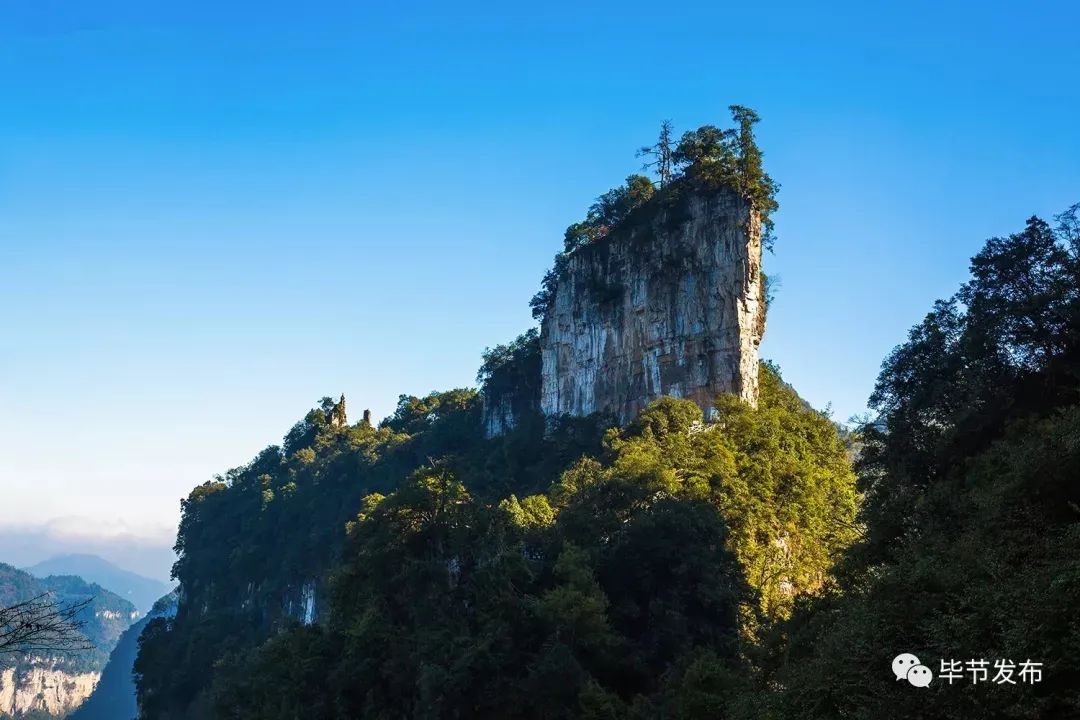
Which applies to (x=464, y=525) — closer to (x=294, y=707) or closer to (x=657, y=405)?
(x=294, y=707)

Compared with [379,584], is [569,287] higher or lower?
higher

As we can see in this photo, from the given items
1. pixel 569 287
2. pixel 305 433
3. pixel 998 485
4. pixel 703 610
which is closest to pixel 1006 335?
pixel 998 485

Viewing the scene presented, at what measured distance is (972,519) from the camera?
17656 mm

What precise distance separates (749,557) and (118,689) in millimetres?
153147

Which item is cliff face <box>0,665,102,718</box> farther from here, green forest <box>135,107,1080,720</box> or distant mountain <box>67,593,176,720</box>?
green forest <box>135,107,1080,720</box>

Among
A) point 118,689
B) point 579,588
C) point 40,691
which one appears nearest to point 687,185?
point 579,588

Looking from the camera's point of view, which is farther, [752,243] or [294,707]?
[752,243]

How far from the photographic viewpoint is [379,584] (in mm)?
32031

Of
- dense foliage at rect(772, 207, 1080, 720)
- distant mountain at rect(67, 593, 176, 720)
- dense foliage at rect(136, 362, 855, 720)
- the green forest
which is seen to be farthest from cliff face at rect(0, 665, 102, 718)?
dense foliage at rect(772, 207, 1080, 720)

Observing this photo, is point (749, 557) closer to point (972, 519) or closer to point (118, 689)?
point (972, 519)

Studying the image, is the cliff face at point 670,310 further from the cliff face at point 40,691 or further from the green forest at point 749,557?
the cliff face at point 40,691

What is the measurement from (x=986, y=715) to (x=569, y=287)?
4476 centimetres

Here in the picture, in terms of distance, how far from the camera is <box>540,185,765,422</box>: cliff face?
45.8m

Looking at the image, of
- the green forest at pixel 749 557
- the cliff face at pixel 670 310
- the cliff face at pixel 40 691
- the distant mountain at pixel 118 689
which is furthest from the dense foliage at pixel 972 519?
the cliff face at pixel 40 691
